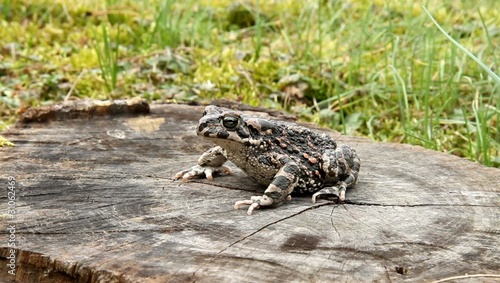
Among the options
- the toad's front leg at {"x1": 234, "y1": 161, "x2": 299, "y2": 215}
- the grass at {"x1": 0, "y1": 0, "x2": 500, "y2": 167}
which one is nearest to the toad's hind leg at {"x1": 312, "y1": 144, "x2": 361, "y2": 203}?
the toad's front leg at {"x1": 234, "y1": 161, "x2": 299, "y2": 215}

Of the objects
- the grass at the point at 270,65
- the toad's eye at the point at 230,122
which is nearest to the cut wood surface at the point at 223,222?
the toad's eye at the point at 230,122

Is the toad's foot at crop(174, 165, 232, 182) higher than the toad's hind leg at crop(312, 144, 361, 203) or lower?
lower

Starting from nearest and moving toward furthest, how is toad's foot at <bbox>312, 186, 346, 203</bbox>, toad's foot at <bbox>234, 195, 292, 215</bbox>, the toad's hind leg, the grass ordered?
toad's foot at <bbox>234, 195, 292, 215</bbox> < toad's foot at <bbox>312, 186, 346, 203</bbox> < the toad's hind leg < the grass

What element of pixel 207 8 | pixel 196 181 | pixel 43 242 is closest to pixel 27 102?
pixel 207 8

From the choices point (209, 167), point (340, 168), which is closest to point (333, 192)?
point (340, 168)

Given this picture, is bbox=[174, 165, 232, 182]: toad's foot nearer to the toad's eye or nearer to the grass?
the toad's eye

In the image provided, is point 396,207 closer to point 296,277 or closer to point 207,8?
point 296,277

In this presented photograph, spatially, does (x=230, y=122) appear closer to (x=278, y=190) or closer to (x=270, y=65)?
(x=278, y=190)
